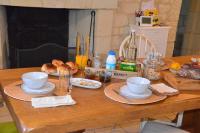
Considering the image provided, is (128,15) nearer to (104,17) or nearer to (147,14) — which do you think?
(147,14)

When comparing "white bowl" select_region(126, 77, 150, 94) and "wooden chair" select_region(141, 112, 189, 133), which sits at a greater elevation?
"white bowl" select_region(126, 77, 150, 94)

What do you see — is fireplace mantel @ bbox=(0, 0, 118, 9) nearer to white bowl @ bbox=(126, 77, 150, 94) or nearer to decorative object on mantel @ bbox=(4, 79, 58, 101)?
decorative object on mantel @ bbox=(4, 79, 58, 101)

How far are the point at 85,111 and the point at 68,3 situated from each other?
1898mm

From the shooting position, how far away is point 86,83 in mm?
1456

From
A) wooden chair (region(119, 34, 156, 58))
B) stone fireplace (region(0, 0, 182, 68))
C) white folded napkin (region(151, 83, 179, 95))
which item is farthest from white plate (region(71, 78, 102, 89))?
stone fireplace (region(0, 0, 182, 68))

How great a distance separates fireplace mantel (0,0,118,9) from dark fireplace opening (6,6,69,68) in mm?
282

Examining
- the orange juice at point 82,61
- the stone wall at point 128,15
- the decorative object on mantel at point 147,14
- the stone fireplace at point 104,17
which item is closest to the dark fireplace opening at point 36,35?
the stone fireplace at point 104,17

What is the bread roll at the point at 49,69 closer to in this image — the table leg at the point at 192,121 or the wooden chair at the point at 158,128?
the wooden chair at the point at 158,128

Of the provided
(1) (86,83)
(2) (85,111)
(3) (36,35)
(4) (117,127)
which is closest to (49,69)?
(1) (86,83)

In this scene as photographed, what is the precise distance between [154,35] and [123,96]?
195cm

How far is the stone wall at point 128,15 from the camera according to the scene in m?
3.18

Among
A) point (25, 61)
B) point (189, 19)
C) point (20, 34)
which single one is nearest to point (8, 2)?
point (20, 34)

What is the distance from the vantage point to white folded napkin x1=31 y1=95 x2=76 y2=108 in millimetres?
1188

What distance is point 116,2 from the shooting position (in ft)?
9.97
